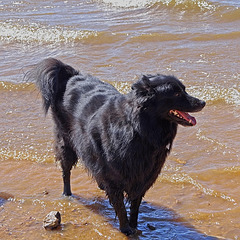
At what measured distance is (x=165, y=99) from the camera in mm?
3830

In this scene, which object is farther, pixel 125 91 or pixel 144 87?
pixel 125 91

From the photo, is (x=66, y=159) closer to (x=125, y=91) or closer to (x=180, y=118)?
(x=180, y=118)

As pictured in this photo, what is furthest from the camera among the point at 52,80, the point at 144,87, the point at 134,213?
the point at 52,80

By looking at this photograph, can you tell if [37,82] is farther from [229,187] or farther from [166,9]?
[166,9]

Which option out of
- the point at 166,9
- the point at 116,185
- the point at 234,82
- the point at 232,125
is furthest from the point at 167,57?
the point at 116,185

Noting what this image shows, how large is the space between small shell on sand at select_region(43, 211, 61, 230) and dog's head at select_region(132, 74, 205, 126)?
1.60m

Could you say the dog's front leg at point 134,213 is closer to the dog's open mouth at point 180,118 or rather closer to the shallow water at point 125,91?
the shallow water at point 125,91

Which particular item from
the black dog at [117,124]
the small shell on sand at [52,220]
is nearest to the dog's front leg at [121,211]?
the black dog at [117,124]

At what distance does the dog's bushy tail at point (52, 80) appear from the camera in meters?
5.01

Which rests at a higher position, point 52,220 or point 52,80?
point 52,80

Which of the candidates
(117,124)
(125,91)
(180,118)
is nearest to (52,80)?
(117,124)

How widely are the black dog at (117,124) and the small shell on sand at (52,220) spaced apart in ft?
1.91

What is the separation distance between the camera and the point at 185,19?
13148 millimetres

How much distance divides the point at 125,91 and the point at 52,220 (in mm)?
4045
